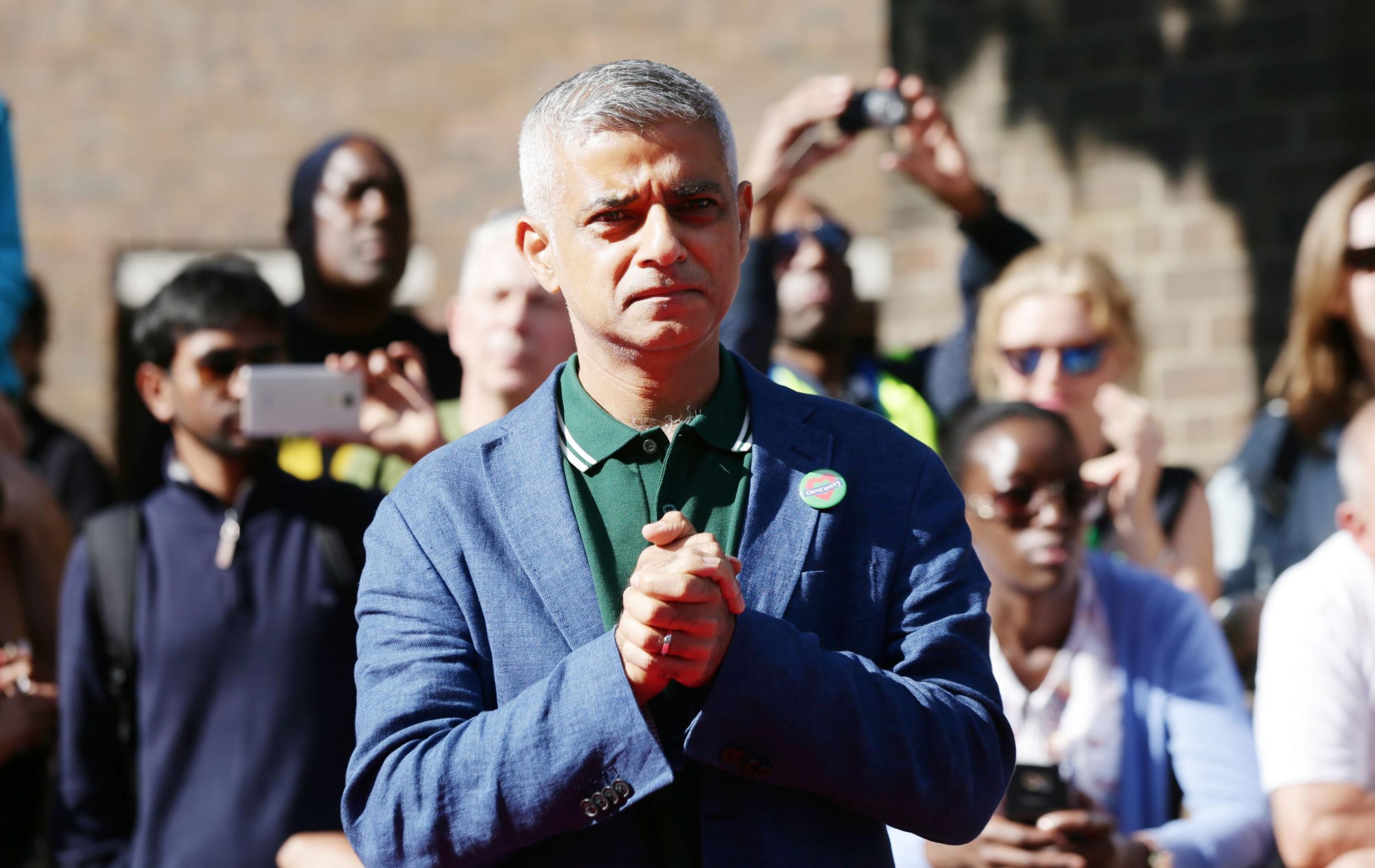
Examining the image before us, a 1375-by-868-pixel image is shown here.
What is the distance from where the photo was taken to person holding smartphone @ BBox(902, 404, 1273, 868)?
130 inches

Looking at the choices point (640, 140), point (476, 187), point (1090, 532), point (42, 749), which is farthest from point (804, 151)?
point (476, 187)

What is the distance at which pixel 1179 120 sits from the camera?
626cm

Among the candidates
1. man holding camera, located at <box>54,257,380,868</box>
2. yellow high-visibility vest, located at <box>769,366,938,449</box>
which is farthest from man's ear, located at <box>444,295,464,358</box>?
yellow high-visibility vest, located at <box>769,366,938,449</box>

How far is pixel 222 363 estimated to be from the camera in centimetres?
377

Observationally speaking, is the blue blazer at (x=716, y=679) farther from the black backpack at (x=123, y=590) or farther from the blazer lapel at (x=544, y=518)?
the black backpack at (x=123, y=590)

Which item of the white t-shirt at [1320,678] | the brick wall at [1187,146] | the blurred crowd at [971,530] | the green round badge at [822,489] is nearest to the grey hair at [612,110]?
the green round badge at [822,489]

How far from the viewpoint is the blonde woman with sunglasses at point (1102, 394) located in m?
4.08

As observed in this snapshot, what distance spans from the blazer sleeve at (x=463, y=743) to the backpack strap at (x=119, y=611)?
180 cm

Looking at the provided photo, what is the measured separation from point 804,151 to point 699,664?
2847 mm

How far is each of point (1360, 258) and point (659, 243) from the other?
300cm

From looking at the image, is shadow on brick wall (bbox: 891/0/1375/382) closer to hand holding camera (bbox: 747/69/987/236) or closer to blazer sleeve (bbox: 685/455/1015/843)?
hand holding camera (bbox: 747/69/987/236)

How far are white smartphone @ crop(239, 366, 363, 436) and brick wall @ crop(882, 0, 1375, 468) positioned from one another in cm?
347

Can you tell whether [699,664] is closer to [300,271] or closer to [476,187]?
[300,271]

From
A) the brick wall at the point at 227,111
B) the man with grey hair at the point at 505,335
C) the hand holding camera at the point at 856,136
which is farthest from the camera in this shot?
the brick wall at the point at 227,111
